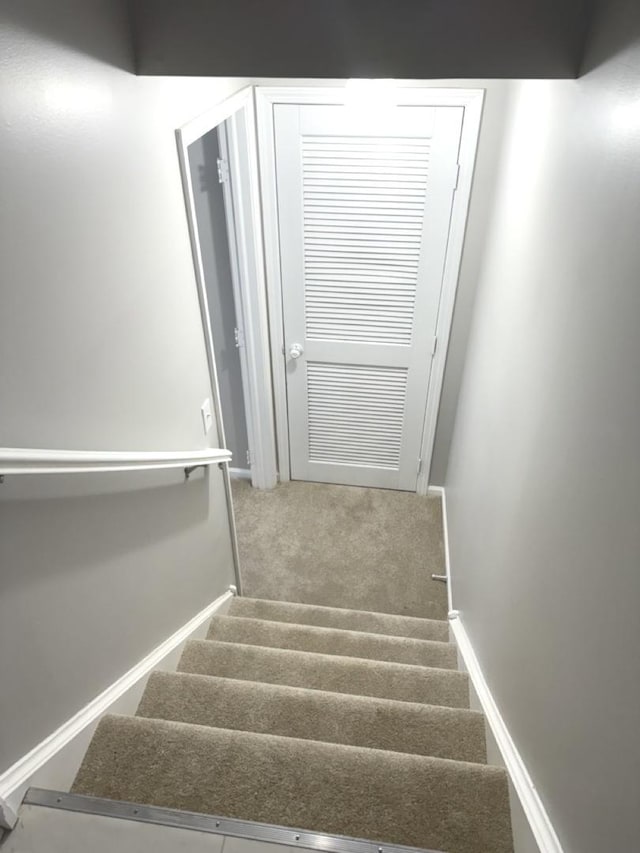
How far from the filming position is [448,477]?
3324mm

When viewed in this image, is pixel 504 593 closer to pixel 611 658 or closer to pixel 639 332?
pixel 611 658

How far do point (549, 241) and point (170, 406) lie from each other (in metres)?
1.21

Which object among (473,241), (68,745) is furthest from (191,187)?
(68,745)

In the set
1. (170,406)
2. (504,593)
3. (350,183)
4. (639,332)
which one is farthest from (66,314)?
(350,183)

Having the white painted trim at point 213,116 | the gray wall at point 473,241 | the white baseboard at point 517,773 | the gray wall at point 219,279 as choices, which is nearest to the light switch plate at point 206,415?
the white painted trim at point 213,116

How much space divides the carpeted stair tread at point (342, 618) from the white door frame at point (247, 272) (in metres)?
0.82

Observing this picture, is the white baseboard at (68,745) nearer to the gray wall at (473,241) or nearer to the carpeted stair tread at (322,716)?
the carpeted stair tread at (322,716)

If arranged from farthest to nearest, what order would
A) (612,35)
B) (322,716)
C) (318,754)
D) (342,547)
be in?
(342,547) → (322,716) → (318,754) → (612,35)

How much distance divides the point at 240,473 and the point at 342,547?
0.89m

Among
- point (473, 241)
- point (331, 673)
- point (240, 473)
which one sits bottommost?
point (240, 473)

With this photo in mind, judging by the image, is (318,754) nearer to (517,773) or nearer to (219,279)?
(517,773)

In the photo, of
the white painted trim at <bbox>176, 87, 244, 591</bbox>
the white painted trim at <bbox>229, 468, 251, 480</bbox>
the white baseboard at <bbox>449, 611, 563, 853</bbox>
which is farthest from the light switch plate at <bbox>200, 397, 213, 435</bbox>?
the white painted trim at <bbox>229, 468, 251, 480</bbox>

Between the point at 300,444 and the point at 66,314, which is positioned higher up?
the point at 66,314

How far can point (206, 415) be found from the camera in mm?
2133
